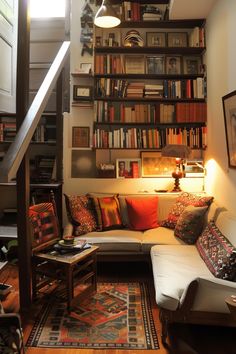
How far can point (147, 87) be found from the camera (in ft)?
14.0

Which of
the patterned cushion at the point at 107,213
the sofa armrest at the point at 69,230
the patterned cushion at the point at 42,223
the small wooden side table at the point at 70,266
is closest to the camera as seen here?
the small wooden side table at the point at 70,266

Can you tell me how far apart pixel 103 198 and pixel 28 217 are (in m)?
1.32

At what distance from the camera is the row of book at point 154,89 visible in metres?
4.20

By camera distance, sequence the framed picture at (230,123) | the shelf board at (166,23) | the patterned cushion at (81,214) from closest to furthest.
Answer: the framed picture at (230,123), the patterned cushion at (81,214), the shelf board at (166,23)

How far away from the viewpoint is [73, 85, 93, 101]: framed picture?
4.29m

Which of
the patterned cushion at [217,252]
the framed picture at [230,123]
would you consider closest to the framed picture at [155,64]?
the framed picture at [230,123]

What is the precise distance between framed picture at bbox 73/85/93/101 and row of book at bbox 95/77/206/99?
0.46ft

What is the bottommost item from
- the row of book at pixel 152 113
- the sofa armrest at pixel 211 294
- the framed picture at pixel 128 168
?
the sofa armrest at pixel 211 294

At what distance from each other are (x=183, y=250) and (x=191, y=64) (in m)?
2.54

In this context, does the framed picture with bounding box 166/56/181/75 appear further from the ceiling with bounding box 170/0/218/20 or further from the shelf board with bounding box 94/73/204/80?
the ceiling with bounding box 170/0/218/20

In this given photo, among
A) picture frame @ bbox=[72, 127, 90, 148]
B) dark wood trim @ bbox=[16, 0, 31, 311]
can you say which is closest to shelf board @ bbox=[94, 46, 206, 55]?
picture frame @ bbox=[72, 127, 90, 148]

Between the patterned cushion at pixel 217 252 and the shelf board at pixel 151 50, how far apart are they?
2.30m

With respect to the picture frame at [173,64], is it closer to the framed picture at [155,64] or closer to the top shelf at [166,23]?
the framed picture at [155,64]

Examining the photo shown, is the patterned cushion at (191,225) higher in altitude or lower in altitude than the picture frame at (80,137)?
lower
